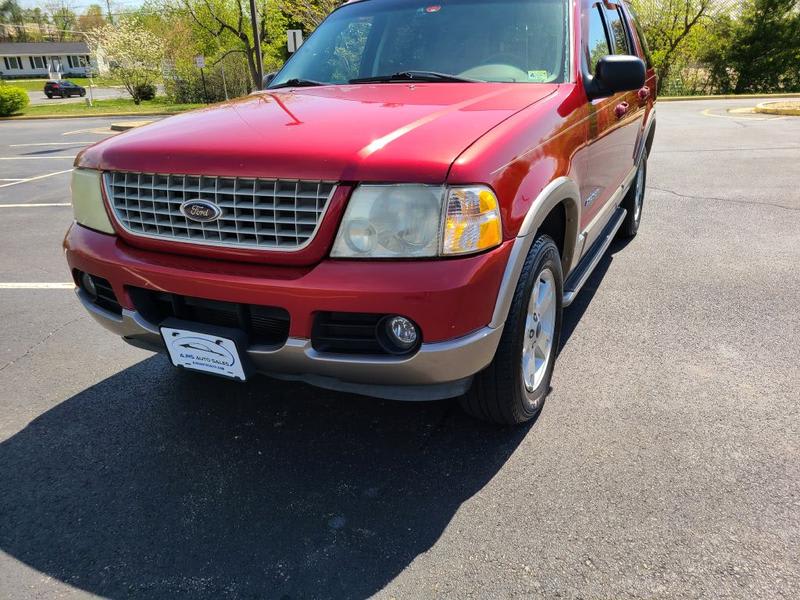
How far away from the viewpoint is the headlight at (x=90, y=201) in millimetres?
2533

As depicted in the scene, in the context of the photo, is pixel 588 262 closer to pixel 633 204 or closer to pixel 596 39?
pixel 596 39

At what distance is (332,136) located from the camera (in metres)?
2.19

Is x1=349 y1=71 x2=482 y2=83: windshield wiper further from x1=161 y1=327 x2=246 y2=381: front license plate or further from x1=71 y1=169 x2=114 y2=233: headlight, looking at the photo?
x1=161 y1=327 x2=246 y2=381: front license plate

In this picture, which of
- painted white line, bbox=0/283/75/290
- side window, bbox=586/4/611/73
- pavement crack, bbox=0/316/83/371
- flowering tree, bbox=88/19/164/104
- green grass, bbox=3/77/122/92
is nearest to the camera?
side window, bbox=586/4/611/73

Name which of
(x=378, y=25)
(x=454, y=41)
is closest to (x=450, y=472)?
(x=454, y=41)

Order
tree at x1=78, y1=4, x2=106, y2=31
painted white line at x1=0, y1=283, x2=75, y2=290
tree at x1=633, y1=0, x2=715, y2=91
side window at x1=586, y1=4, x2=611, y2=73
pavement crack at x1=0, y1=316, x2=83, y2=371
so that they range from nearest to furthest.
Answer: side window at x1=586, y1=4, x2=611, y2=73
pavement crack at x1=0, y1=316, x2=83, y2=371
painted white line at x1=0, y1=283, x2=75, y2=290
tree at x1=633, y1=0, x2=715, y2=91
tree at x1=78, y1=4, x2=106, y2=31

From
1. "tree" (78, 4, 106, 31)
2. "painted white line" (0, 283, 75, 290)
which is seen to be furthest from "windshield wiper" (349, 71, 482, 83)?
"tree" (78, 4, 106, 31)

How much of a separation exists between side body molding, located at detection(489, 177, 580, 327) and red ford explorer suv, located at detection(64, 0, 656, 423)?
10 millimetres

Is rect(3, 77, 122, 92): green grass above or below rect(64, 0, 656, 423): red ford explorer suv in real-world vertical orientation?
below

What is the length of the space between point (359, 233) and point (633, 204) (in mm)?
4003

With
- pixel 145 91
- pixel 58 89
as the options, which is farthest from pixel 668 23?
pixel 58 89

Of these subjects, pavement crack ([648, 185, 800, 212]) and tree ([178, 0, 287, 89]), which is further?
tree ([178, 0, 287, 89])

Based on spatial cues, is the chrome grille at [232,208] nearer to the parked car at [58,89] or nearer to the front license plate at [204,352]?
the front license plate at [204,352]

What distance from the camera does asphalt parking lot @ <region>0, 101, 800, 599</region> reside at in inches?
78.4
